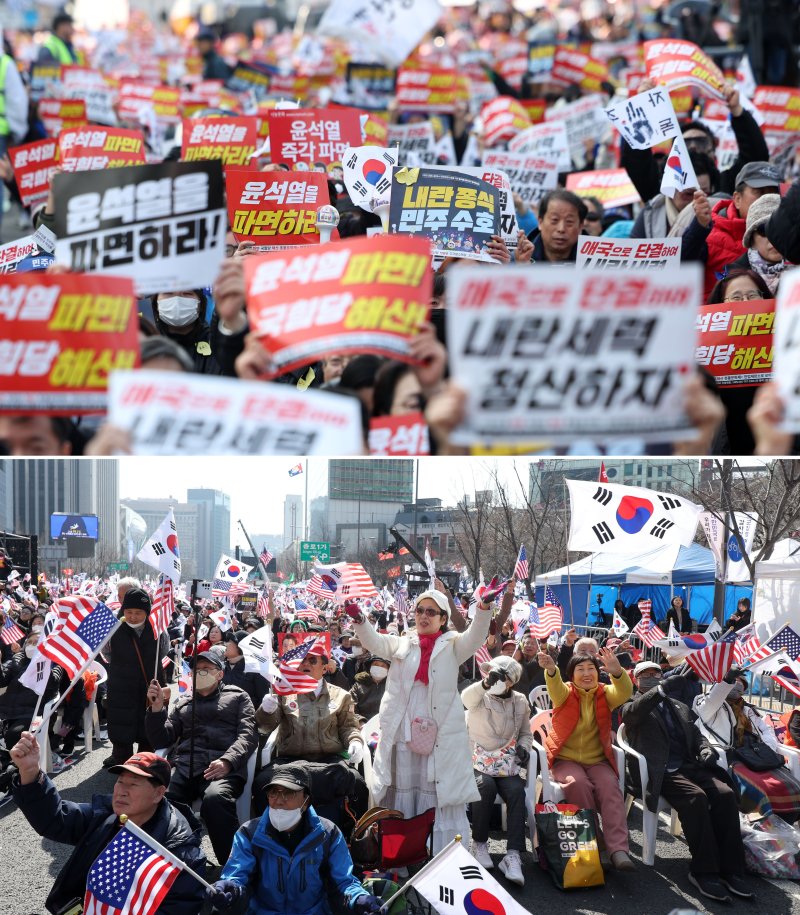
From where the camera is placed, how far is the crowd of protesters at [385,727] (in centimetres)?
562

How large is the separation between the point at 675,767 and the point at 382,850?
2.26 m

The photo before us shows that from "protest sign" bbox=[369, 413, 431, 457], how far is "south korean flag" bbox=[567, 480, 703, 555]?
7.76 feet

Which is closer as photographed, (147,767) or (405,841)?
(147,767)

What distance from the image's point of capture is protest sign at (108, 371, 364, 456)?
10.3 ft

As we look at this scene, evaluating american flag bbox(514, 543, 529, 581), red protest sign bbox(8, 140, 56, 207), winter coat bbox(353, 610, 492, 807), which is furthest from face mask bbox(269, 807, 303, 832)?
red protest sign bbox(8, 140, 56, 207)

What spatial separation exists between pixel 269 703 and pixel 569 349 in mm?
4420

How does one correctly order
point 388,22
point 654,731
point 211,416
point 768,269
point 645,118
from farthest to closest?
point 388,22 → point 645,118 → point 654,731 → point 768,269 → point 211,416

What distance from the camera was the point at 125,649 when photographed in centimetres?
696

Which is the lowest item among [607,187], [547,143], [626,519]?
[626,519]

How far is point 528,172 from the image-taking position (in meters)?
9.90

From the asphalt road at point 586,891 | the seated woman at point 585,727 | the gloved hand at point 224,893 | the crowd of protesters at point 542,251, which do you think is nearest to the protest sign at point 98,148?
the crowd of protesters at point 542,251

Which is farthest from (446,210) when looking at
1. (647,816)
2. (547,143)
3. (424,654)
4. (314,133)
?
(547,143)

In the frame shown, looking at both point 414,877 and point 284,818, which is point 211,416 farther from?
point 284,818

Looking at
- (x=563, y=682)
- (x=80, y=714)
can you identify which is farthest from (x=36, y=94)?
(x=563, y=682)
